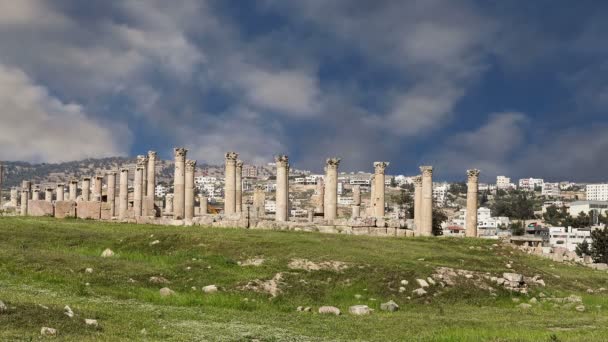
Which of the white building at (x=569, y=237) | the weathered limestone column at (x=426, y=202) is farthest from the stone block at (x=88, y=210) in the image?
the white building at (x=569, y=237)

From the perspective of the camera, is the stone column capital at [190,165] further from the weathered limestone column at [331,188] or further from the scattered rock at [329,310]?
the scattered rock at [329,310]

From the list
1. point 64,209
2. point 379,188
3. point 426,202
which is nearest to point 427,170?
point 426,202

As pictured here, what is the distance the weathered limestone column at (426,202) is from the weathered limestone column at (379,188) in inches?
163

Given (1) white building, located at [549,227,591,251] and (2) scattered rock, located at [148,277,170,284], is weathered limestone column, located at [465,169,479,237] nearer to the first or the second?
(2) scattered rock, located at [148,277,170,284]

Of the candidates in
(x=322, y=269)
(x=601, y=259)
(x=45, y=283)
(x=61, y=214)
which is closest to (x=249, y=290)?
(x=322, y=269)

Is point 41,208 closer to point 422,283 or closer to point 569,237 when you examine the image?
point 422,283

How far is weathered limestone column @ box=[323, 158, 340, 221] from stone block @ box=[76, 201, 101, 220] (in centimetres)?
1875

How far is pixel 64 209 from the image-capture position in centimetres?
5256

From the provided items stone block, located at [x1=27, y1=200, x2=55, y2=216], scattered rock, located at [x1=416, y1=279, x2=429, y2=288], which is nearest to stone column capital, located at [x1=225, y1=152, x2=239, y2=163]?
stone block, located at [x1=27, y1=200, x2=55, y2=216]

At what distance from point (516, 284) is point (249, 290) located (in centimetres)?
1143

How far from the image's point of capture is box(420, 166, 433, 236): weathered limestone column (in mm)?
54375

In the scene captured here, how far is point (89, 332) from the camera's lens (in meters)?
13.3

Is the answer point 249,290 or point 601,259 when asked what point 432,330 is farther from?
point 601,259

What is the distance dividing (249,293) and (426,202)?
34713 millimetres
